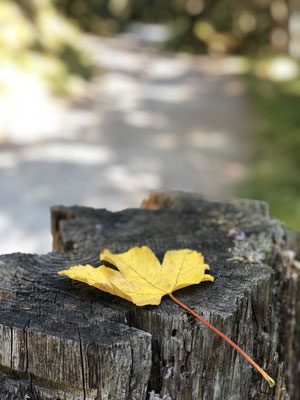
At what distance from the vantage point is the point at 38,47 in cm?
999

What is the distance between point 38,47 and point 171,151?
4824mm

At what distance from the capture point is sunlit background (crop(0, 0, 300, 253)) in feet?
16.4

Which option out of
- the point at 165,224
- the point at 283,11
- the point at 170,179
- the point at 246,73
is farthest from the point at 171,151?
the point at 283,11

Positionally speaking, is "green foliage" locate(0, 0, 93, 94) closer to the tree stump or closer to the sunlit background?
the sunlit background

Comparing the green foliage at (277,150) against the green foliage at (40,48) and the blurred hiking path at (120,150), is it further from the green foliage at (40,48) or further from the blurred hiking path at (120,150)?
the green foliage at (40,48)

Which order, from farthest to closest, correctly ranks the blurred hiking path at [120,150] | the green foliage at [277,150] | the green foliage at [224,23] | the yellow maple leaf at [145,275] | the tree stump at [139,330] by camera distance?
1. the green foliage at [224,23]
2. the blurred hiking path at [120,150]
3. the green foliage at [277,150]
4. the yellow maple leaf at [145,275]
5. the tree stump at [139,330]

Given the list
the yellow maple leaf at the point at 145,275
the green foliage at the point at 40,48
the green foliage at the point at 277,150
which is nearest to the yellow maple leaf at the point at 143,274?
the yellow maple leaf at the point at 145,275

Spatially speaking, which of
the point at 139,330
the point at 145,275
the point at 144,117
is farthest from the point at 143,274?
the point at 144,117

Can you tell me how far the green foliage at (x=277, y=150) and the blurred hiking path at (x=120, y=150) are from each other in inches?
8.8

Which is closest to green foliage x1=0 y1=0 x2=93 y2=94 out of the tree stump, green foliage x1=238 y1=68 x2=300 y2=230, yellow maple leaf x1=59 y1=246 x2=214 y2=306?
green foliage x1=238 y1=68 x2=300 y2=230

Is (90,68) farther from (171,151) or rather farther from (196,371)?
(196,371)

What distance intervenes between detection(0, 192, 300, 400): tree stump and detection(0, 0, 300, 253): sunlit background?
246 cm

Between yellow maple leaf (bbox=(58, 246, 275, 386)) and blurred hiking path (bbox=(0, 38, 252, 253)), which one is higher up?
blurred hiking path (bbox=(0, 38, 252, 253))

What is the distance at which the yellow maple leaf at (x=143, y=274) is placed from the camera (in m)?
1.19
